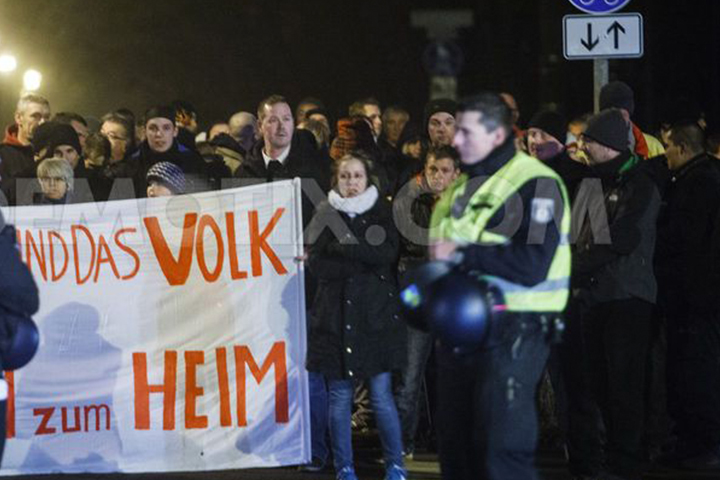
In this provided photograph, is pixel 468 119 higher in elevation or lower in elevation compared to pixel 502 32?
lower

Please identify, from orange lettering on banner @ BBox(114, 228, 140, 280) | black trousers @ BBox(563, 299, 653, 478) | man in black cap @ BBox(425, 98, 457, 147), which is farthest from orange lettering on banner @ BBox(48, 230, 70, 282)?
black trousers @ BBox(563, 299, 653, 478)

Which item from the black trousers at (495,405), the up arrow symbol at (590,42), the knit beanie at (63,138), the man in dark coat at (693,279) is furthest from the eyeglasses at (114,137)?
the black trousers at (495,405)

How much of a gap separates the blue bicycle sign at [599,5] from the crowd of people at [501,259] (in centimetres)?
100

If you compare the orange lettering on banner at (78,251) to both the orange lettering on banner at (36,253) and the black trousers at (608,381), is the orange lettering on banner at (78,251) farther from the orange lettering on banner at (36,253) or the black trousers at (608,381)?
the black trousers at (608,381)

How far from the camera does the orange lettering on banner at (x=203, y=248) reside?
10875 mm

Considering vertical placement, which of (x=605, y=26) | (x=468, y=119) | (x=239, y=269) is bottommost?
(x=239, y=269)

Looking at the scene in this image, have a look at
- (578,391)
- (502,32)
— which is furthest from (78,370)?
(502,32)

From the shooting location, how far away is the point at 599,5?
499 inches

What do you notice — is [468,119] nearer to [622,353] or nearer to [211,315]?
[622,353]

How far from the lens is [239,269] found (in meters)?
10.9

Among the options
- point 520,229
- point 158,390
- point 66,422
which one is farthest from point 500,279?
point 66,422

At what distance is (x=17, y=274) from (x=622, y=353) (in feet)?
12.8

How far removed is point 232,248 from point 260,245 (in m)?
0.17

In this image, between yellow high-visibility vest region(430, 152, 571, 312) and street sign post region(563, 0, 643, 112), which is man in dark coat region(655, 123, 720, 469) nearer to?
street sign post region(563, 0, 643, 112)
